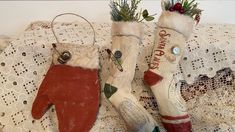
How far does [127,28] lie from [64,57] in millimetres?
200

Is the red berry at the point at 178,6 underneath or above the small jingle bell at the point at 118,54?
above

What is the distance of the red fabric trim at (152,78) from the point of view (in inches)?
35.7

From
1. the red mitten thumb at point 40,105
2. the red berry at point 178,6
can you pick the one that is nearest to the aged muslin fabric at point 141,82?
the red mitten thumb at point 40,105

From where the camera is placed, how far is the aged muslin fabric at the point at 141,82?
949mm

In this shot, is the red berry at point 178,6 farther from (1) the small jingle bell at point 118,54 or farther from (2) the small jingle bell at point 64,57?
(2) the small jingle bell at point 64,57

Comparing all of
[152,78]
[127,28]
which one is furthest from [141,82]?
[127,28]

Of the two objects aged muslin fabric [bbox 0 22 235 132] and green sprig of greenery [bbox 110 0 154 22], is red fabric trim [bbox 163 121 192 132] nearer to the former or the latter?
aged muslin fabric [bbox 0 22 235 132]

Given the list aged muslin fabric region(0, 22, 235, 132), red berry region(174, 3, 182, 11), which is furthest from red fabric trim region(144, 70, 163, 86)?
red berry region(174, 3, 182, 11)

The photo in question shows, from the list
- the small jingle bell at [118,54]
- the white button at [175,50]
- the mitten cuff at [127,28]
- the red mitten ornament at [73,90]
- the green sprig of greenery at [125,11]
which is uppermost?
the green sprig of greenery at [125,11]

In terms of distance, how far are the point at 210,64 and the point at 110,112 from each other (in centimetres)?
33

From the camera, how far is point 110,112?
950 millimetres

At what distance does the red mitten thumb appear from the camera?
93cm

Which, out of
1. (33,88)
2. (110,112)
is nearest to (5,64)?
(33,88)

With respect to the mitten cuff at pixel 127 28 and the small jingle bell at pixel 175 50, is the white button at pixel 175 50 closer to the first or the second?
the small jingle bell at pixel 175 50
